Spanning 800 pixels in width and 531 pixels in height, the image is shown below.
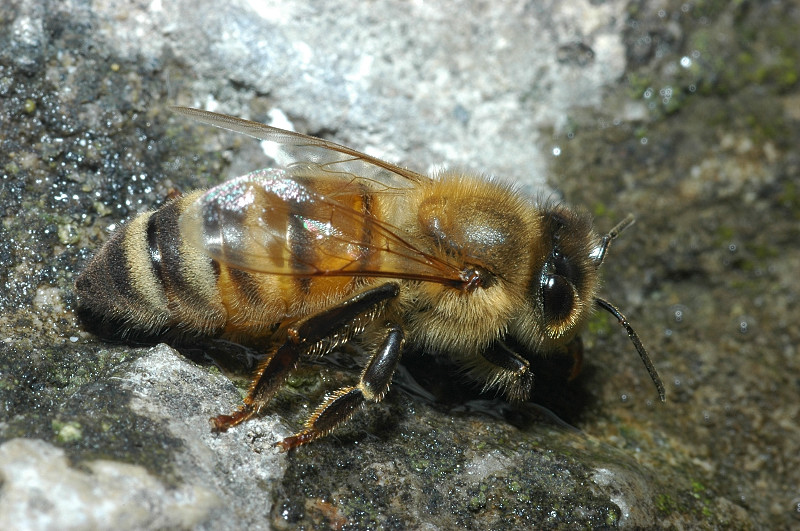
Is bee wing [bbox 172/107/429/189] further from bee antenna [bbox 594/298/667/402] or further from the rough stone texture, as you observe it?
bee antenna [bbox 594/298/667/402]

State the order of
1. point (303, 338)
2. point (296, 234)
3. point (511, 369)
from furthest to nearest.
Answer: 1. point (511, 369)
2. point (303, 338)
3. point (296, 234)

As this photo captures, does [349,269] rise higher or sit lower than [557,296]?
lower

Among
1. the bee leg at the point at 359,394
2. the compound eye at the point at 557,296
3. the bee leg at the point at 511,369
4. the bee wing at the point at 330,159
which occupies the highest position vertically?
the bee wing at the point at 330,159

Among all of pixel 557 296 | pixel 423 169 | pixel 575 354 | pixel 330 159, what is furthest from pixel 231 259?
pixel 575 354

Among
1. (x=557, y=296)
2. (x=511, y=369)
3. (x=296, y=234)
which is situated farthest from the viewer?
(x=511, y=369)

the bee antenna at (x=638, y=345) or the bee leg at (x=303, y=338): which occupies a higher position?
the bee antenna at (x=638, y=345)

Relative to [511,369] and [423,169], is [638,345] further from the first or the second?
[423,169]

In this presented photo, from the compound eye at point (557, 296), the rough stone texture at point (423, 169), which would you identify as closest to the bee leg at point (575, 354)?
the rough stone texture at point (423, 169)

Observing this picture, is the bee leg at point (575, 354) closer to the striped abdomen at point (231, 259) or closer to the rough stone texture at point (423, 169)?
the rough stone texture at point (423, 169)
